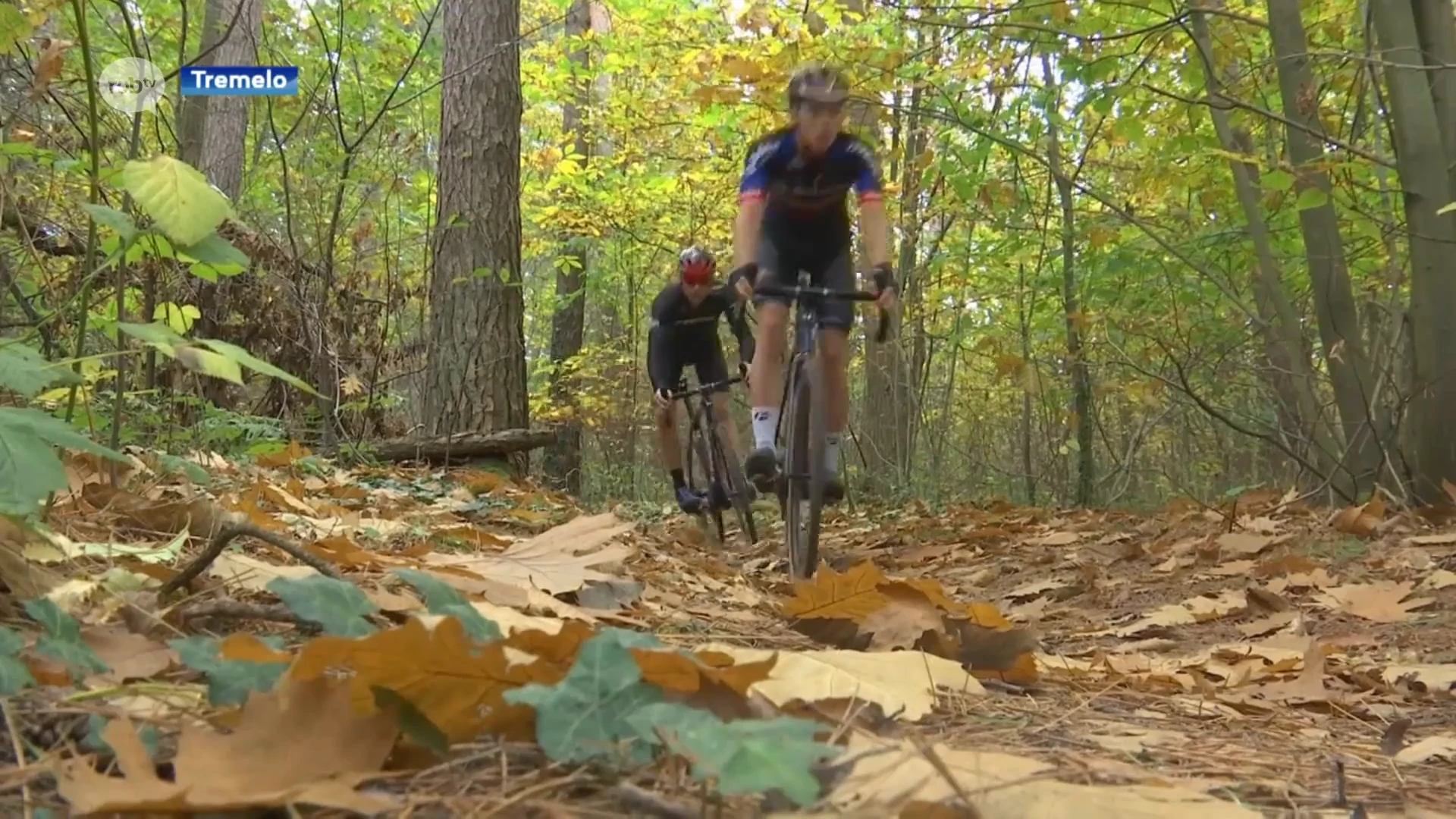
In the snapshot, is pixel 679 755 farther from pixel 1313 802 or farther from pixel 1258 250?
pixel 1258 250

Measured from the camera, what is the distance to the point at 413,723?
901 millimetres

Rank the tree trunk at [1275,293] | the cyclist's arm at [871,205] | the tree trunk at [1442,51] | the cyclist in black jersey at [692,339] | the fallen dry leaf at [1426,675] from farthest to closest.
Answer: the cyclist in black jersey at [692,339]
the tree trunk at [1275,293]
the tree trunk at [1442,51]
the cyclist's arm at [871,205]
the fallen dry leaf at [1426,675]

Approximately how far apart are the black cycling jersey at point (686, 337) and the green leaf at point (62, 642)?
16.5ft

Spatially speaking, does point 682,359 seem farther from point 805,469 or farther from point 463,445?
point 805,469

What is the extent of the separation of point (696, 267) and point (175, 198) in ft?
14.7

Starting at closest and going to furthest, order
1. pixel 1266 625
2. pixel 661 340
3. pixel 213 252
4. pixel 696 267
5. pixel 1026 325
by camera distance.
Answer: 1. pixel 213 252
2. pixel 1266 625
3. pixel 696 267
4. pixel 661 340
5. pixel 1026 325

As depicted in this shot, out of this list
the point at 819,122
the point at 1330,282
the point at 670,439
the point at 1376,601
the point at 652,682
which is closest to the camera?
the point at 652,682

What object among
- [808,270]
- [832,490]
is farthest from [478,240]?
[832,490]

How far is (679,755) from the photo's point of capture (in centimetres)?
88

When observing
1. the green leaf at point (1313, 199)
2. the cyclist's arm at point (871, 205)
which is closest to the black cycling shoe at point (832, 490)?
the cyclist's arm at point (871, 205)

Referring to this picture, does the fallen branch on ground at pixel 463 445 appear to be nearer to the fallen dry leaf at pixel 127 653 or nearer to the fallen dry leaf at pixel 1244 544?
the fallen dry leaf at pixel 1244 544

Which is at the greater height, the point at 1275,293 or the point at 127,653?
the point at 1275,293

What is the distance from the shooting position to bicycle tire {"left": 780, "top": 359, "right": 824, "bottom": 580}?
386cm

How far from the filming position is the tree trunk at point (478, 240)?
6.13 m
